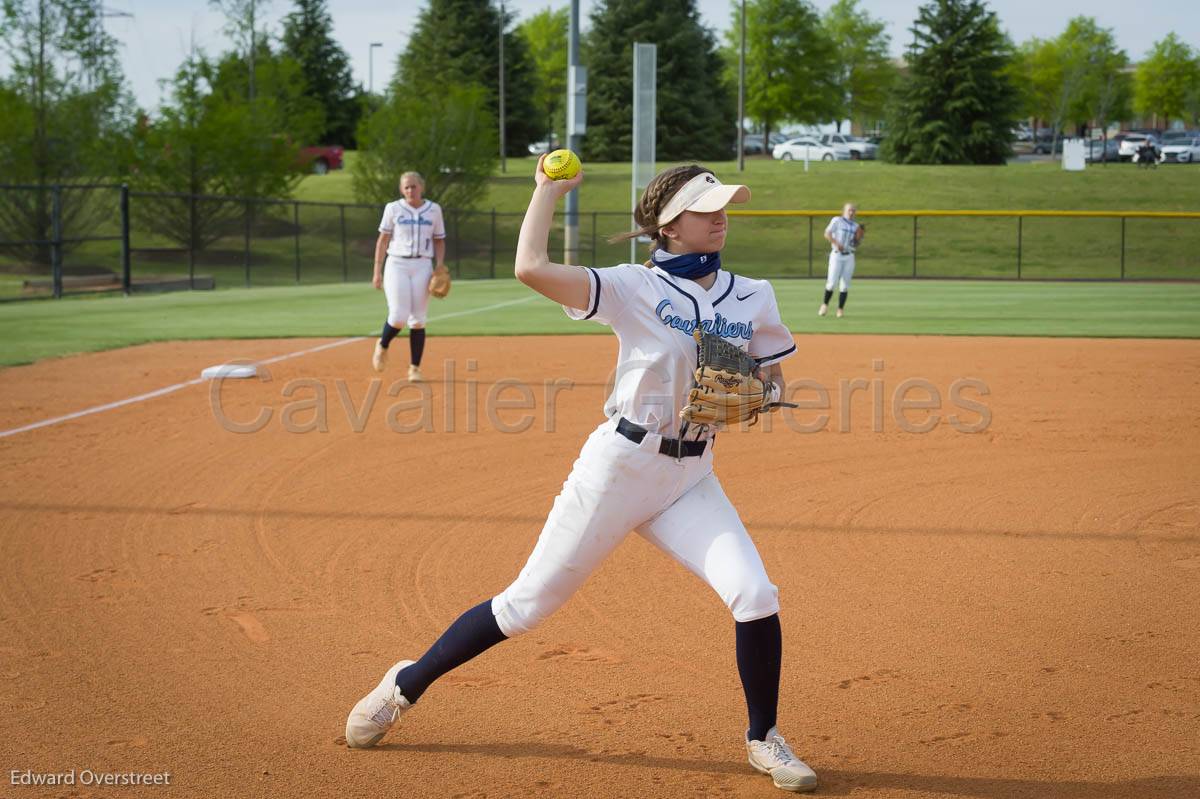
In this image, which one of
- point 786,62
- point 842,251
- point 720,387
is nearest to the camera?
point 720,387

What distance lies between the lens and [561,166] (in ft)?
11.7

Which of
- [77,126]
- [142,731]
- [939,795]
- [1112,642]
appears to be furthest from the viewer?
[77,126]

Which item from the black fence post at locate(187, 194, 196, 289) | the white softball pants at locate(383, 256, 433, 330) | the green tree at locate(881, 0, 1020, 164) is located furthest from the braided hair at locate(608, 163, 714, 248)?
the green tree at locate(881, 0, 1020, 164)

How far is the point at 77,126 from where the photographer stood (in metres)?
33.0

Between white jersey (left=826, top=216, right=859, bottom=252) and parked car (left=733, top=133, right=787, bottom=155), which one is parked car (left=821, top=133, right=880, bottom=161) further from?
white jersey (left=826, top=216, right=859, bottom=252)

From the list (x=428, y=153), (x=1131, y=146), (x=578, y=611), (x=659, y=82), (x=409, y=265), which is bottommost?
(x=578, y=611)

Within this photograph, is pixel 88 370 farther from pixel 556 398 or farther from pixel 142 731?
pixel 142 731

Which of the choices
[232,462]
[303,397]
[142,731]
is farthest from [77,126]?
[142,731]

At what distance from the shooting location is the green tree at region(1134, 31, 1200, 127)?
78.3 m

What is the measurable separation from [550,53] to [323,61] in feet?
67.9

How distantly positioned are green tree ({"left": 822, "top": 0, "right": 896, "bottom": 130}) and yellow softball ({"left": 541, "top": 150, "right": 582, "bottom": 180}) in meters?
81.5

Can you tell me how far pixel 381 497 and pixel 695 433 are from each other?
14.1 feet

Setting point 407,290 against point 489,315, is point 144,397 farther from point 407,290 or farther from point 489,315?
point 489,315

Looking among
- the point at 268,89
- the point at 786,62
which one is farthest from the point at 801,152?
the point at 268,89
